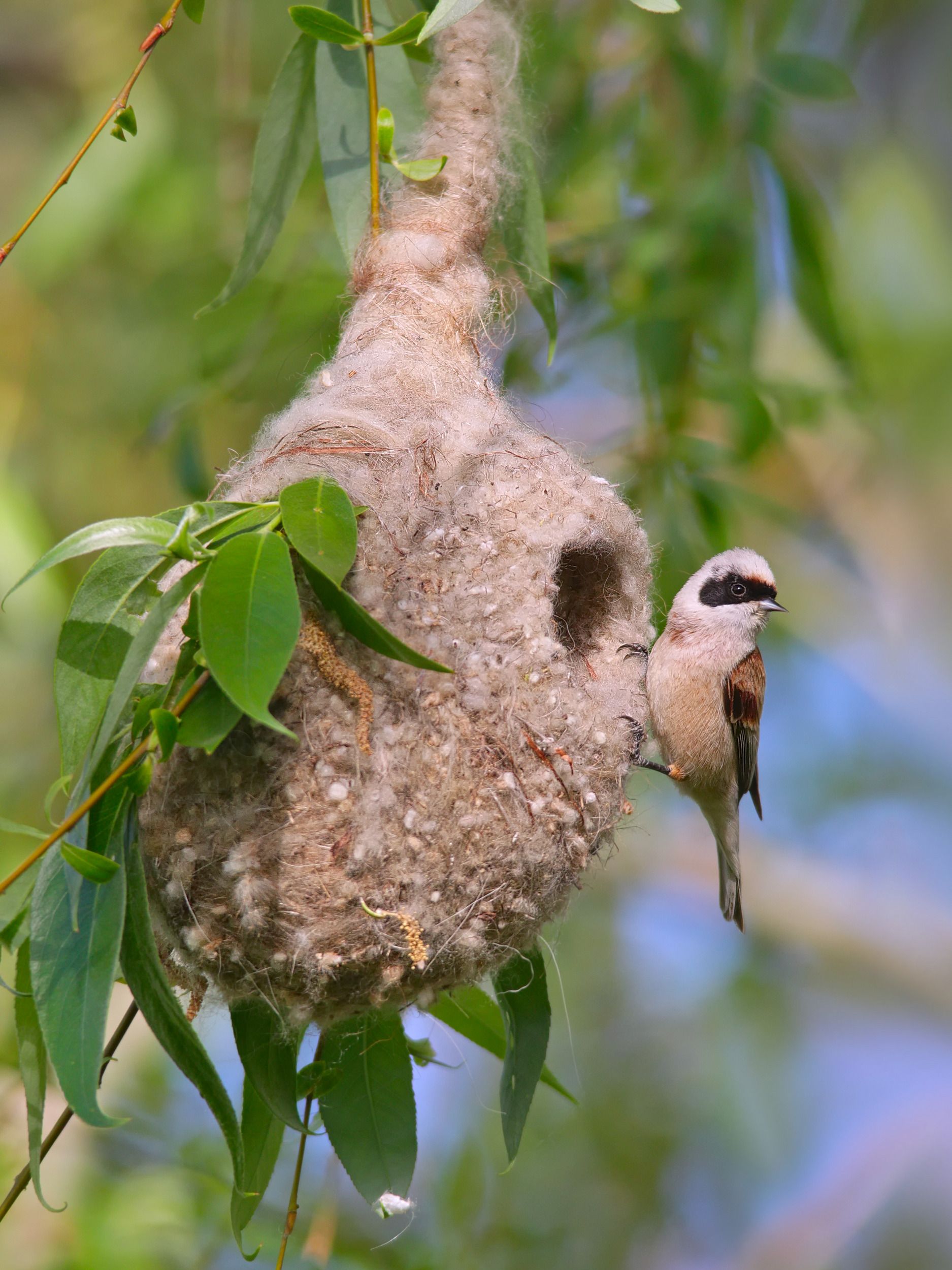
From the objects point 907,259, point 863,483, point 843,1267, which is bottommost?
A: point 843,1267

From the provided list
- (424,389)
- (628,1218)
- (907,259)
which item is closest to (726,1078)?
(628,1218)

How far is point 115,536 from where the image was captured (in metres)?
1.70

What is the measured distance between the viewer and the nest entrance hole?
270 centimetres

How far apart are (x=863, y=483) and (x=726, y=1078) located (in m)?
3.28

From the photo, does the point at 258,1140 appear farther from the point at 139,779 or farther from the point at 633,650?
the point at 633,650

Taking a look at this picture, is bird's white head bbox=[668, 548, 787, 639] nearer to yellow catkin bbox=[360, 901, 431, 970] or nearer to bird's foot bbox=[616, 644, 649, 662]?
bird's foot bbox=[616, 644, 649, 662]

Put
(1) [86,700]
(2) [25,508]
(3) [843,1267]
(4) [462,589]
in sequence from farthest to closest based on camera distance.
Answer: (3) [843,1267]
(2) [25,508]
(4) [462,589]
(1) [86,700]

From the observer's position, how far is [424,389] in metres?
2.47

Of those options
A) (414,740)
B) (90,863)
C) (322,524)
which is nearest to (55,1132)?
(90,863)

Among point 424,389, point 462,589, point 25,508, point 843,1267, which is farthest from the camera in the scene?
point 843,1267

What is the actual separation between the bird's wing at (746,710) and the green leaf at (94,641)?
1564mm

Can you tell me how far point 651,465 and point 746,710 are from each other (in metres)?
1.05

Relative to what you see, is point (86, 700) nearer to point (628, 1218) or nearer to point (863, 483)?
point (863, 483)

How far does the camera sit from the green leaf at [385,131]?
259 cm
